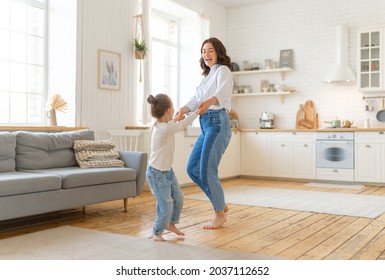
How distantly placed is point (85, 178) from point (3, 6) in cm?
244

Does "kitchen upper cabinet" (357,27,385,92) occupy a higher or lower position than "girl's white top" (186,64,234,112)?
higher

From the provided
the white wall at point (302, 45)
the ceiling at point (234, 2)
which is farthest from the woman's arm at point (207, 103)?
the ceiling at point (234, 2)

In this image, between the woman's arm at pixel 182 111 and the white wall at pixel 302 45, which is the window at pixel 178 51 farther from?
the woman's arm at pixel 182 111

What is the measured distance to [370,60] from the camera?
6.82 m

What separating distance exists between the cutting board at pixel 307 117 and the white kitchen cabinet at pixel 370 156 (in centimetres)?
93

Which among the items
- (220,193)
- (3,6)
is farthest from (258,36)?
(220,193)

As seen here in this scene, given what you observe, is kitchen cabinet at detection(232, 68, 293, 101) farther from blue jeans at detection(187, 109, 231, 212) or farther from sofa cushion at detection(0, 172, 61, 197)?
sofa cushion at detection(0, 172, 61, 197)

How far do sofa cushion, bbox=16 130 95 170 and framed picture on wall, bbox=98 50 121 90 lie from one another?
4.17 ft

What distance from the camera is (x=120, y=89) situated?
577 cm

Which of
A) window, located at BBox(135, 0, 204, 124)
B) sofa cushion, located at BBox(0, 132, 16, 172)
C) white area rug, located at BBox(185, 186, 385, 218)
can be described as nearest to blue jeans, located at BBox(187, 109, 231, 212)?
white area rug, located at BBox(185, 186, 385, 218)

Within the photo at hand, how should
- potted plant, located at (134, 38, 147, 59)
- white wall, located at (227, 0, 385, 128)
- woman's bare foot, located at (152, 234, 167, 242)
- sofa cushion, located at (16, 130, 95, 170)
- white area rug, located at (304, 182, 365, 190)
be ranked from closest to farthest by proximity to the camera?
woman's bare foot, located at (152, 234, 167, 242)
sofa cushion, located at (16, 130, 95, 170)
potted plant, located at (134, 38, 147, 59)
white area rug, located at (304, 182, 365, 190)
white wall, located at (227, 0, 385, 128)

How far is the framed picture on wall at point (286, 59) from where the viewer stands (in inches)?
301

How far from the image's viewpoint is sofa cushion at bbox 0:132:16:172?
3.71 meters

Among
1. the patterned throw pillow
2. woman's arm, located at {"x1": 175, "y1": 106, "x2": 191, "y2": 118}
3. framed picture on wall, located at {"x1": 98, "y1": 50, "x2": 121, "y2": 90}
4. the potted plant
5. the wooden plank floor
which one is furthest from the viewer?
the potted plant
